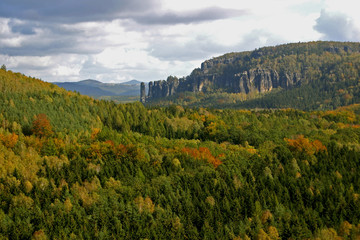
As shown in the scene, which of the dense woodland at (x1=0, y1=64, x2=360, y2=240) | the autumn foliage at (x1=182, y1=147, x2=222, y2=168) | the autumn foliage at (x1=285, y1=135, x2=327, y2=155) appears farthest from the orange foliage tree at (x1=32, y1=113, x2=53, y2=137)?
the autumn foliage at (x1=285, y1=135, x2=327, y2=155)

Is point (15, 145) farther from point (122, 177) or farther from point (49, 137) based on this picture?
point (122, 177)

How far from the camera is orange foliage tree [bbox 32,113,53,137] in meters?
173

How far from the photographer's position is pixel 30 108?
191625 mm

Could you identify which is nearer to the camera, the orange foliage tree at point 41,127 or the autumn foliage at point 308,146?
the autumn foliage at point 308,146

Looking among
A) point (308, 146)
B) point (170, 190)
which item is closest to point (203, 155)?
point (170, 190)

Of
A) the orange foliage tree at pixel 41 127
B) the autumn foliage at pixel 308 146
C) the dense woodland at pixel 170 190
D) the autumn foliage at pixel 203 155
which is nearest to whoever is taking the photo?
the dense woodland at pixel 170 190

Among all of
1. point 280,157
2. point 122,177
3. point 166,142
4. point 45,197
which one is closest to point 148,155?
point 122,177

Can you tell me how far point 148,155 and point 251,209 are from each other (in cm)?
5311

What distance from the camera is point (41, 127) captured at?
575 feet

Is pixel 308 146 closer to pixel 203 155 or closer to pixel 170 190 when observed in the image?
pixel 203 155

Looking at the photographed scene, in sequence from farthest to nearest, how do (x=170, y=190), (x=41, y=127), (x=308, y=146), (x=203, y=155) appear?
1. (x=41, y=127)
2. (x=308, y=146)
3. (x=203, y=155)
4. (x=170, y=190)

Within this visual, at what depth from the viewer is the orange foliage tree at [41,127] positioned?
172812mm

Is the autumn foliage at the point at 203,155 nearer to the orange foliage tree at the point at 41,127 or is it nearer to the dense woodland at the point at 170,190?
the dense woodland at the point at 170,190

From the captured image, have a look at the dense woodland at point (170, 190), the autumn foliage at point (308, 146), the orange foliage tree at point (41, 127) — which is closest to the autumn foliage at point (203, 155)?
the dense woodland at point (170, 190)
